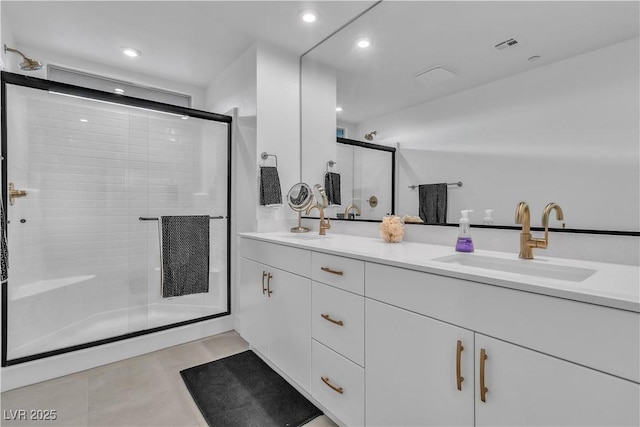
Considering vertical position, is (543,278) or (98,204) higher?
(98,204)

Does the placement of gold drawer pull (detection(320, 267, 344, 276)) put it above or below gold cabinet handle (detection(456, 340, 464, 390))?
above

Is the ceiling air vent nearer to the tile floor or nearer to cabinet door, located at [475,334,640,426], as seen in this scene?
cabinet door, located at [475,334,640,426]

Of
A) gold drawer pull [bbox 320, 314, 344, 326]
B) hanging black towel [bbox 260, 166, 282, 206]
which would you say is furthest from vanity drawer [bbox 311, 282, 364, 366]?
hanging black towel [bbox 260, 166, 282, 206]

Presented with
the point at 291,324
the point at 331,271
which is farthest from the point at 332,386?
the point at 331,271

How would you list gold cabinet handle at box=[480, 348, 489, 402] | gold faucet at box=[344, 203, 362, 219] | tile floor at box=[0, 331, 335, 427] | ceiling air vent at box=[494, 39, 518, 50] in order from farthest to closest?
gold faucet at box=[344, 203, 362, 219] → tile floor at box=[0, 331, 335, 427] → ceiling air vent at box=[494, 39, 518, 50] → gold cabinet handle at box=[480, 348, 489, 402]

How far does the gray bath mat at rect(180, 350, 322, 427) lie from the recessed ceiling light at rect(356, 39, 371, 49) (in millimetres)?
2324

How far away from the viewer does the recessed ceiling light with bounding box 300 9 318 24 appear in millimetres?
2059

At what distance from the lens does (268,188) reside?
7.75 ft

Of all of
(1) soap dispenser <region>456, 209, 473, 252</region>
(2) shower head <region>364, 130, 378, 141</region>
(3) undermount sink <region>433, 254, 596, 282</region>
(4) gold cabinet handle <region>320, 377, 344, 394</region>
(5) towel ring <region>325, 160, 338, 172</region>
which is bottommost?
(4) gold cabinet handle <region>320, 377, 344, 394</region>

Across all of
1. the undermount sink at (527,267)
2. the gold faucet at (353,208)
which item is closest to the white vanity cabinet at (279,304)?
the gold faucet at (353,208)

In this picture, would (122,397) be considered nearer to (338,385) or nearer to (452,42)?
(338,385)

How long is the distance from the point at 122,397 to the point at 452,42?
2741mm

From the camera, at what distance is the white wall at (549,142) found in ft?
3.52

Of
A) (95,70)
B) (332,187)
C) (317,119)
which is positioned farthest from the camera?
(95,70)
